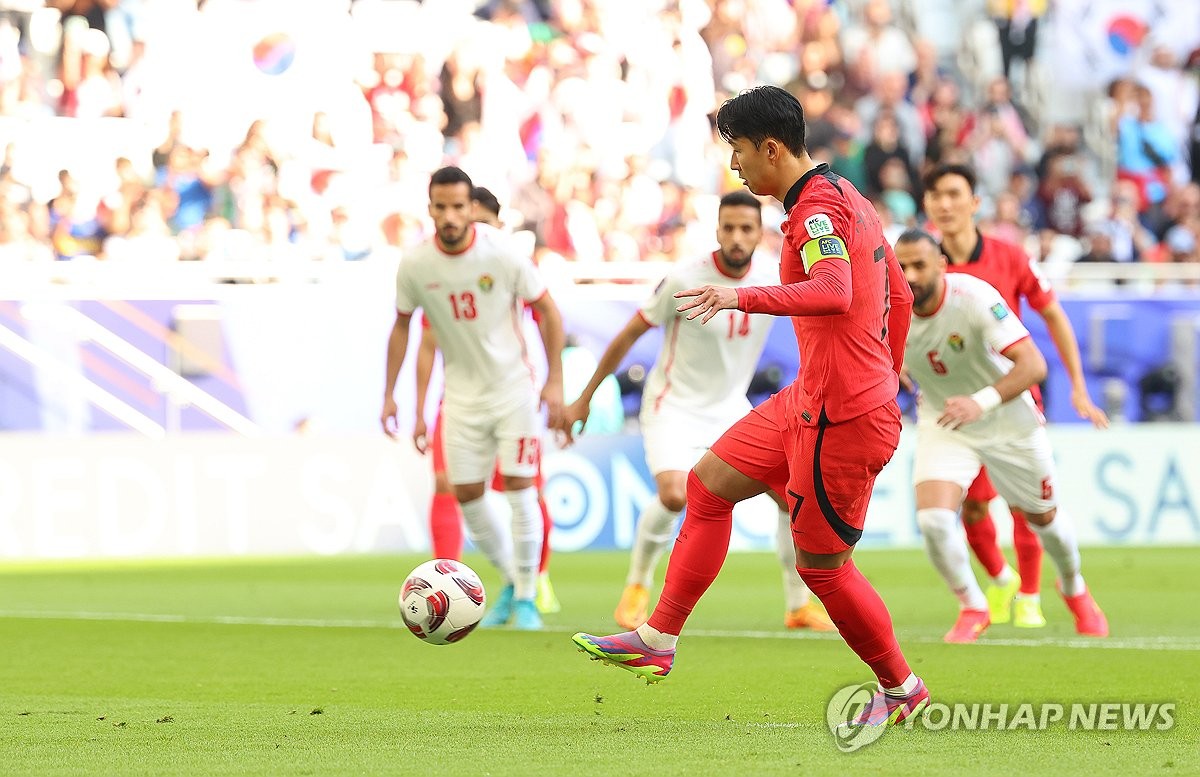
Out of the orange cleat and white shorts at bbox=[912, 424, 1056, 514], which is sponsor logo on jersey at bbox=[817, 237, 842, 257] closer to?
white shorts at bbox=[912, 424, 1056, 514]

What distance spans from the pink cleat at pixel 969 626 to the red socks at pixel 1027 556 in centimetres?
87

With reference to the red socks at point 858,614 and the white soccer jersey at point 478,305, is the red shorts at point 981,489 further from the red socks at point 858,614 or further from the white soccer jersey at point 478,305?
the red socks at point 858,614

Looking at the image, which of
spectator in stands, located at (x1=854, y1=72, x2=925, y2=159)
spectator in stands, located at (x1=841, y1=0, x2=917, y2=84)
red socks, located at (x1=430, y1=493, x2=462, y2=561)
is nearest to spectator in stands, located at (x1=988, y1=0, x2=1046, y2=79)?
spectator in stands, located at (x1=841, y1=0, x2=917, y2=84)

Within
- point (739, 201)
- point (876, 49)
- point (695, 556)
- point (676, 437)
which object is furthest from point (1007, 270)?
point (876, 49)

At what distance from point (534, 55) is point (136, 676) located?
14.1 meters

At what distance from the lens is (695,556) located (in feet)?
21.0

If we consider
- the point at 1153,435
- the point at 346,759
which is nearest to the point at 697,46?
the point at 1153,435

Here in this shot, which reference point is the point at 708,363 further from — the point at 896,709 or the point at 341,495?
the point at 341,495

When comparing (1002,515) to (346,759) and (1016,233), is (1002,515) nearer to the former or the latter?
(1016,233)

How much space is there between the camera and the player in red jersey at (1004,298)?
10.0 meters

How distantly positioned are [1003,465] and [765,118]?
13.6ft

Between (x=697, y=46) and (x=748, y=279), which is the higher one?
(x=697, y=46)

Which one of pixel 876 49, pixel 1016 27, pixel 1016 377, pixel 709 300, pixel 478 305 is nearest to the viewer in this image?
pixel 709 300

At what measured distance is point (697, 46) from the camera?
70.9ft
